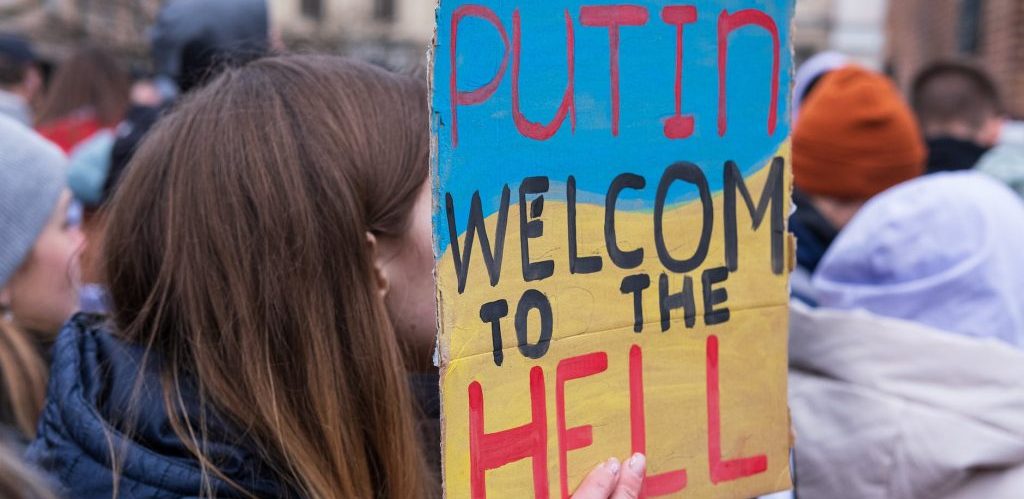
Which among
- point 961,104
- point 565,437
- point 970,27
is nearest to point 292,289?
point 565,437

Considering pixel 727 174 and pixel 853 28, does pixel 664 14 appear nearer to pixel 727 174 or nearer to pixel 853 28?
pixel 727 174

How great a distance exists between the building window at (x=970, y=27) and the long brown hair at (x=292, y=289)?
865 centimetres

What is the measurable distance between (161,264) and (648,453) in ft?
2.36

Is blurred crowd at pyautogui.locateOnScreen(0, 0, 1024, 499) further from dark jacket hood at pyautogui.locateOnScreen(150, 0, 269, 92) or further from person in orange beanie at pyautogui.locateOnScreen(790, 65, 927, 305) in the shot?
dark jacket hood at pyautogui.locateOnScreen(150, 0, 269, 92)

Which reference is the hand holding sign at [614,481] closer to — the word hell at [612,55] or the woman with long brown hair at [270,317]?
the woman with long brown hair at [270,317]

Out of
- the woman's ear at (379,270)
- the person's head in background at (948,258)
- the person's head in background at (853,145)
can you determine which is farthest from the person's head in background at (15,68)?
the person's head in background at (948,258)

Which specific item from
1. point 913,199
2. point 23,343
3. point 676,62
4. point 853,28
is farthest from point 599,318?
point 853,28

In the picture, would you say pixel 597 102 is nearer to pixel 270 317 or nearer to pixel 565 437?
pixel 565 437

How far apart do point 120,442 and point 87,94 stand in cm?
322

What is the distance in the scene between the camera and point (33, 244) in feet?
6.72

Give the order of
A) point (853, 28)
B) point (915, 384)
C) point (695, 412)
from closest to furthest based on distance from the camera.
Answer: point (695, 412) → point (915, 384) → point (853, 28)

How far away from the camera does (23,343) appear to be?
1.92 m

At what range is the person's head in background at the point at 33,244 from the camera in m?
2.01

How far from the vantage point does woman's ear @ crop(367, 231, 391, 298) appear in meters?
1.35
